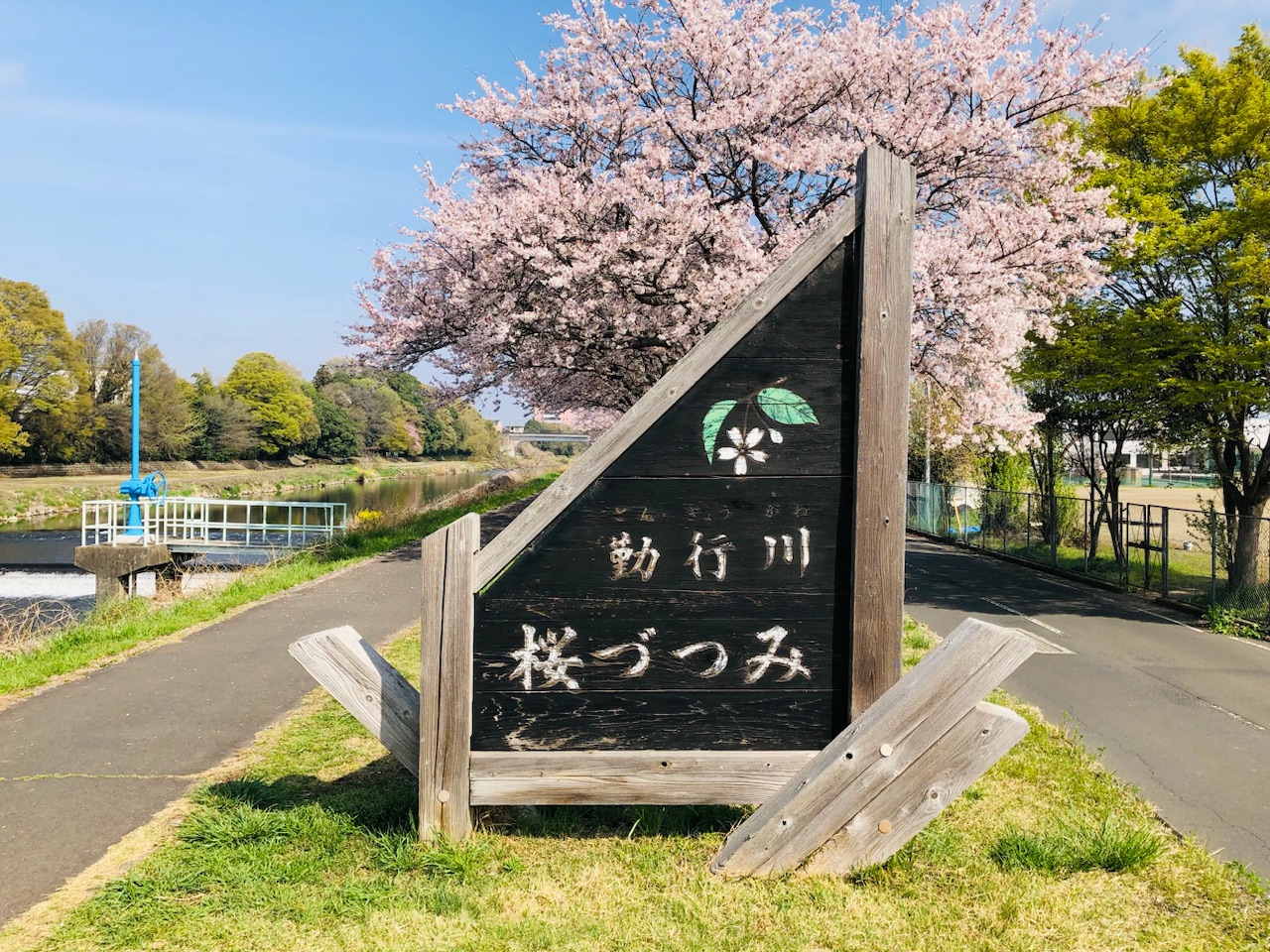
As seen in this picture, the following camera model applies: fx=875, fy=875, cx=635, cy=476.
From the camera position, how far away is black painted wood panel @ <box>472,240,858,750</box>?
363 centimetres

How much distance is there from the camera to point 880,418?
360 cm

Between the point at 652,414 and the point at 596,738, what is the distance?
1.37 meters

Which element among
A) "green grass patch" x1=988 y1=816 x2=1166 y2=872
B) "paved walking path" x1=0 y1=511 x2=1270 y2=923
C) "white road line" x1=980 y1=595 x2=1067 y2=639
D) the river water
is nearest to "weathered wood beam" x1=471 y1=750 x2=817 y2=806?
"green grass patch" x1=988 y1=816 x2=1166 y2=872

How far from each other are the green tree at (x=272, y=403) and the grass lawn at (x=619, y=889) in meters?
80.6

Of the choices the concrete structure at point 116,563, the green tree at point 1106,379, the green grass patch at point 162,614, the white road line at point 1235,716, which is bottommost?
the concrete structure at point 116,563

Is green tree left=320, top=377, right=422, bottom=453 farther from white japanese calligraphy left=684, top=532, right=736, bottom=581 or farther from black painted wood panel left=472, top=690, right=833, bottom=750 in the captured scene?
white japanese calligraphy left=684, top=532, right=736, bottom=581

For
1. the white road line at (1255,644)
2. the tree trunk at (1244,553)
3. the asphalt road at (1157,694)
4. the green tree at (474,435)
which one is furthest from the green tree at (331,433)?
the white road line at (1255,644)

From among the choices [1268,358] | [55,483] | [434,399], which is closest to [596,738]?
[1268,358]

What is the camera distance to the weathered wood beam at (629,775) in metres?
3.62

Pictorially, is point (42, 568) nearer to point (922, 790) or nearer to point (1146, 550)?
point (1146, 550)

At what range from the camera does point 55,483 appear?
147 feet

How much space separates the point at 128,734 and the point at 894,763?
4954 mm

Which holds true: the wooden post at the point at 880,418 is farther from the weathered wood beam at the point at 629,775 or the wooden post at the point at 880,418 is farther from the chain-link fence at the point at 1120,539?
the chain-link fence at the point at 1120,539

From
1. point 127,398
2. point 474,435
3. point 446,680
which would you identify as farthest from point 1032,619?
point 474,435
